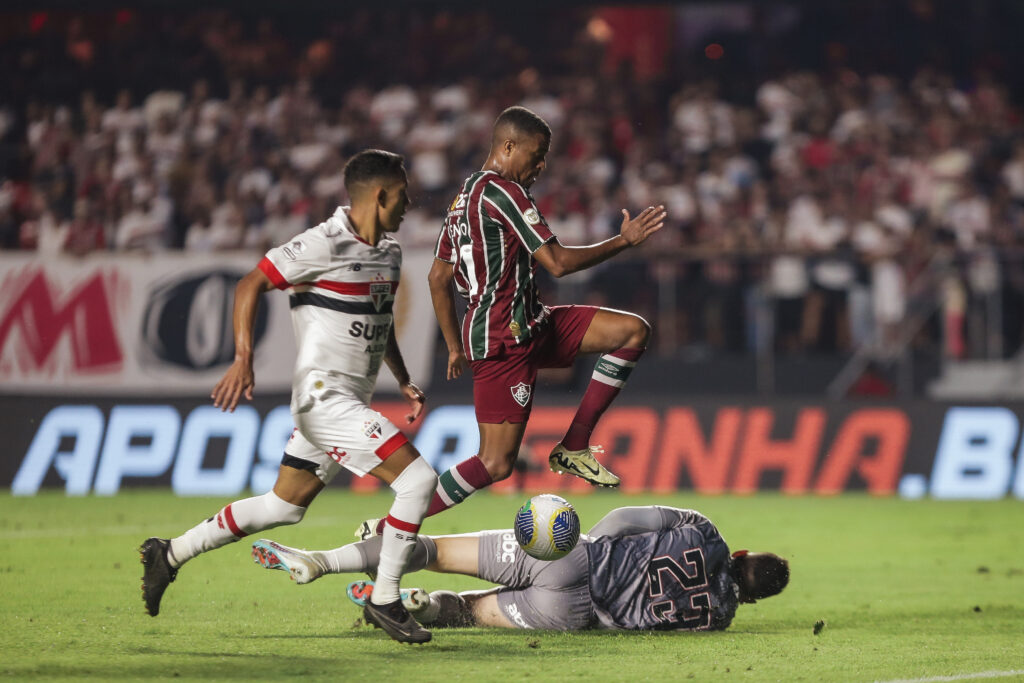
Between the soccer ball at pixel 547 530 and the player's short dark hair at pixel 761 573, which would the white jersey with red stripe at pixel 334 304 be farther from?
the player's short dark hair at pixel 761 573

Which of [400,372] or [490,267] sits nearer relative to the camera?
[400,372]

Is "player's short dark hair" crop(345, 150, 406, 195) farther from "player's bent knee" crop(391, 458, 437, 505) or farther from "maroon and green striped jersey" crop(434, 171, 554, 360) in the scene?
"player's bent knee" crop(391, 458, 437, 505)

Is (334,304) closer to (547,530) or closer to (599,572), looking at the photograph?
(547,530)

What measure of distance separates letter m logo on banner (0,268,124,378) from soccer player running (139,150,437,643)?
8.75 meters

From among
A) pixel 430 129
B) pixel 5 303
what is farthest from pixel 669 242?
pixel 5 303

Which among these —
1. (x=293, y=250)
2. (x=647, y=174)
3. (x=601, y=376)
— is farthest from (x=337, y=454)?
(x=647, y=174)

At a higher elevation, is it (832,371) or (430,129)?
(430,129)

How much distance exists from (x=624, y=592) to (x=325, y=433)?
169 centimetres

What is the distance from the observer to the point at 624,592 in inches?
270

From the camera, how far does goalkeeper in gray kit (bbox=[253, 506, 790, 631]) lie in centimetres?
676

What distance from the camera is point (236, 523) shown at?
264 inches

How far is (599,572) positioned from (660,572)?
11.7 inches

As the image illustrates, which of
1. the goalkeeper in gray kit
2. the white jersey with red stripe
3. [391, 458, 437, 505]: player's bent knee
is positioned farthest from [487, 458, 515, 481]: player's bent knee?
the white jersey with red stripe

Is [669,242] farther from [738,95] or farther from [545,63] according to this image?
[545,63]
